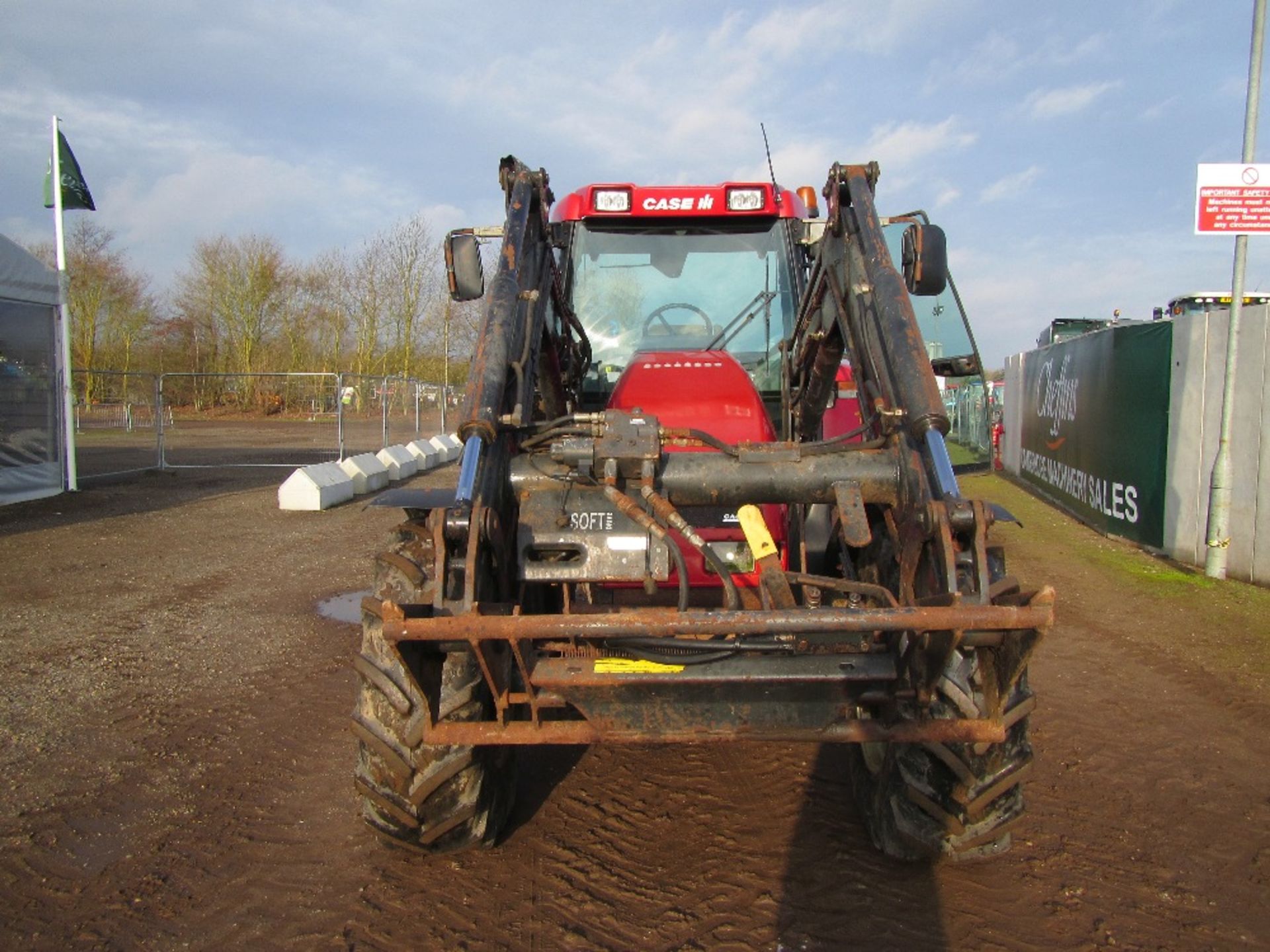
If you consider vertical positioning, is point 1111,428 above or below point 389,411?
above

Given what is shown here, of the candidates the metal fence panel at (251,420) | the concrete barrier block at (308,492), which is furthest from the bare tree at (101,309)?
the concrete barrier block at (308,492)

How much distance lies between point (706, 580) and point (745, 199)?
2.23m

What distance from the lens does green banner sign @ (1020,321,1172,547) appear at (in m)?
9.25

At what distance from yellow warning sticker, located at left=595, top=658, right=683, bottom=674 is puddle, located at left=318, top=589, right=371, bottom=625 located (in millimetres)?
4073

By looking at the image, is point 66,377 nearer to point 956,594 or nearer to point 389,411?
point 389,411

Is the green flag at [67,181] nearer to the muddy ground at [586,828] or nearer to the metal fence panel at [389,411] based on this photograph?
the metal fence panel at [389,411]

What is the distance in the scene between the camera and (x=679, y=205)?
199 inches

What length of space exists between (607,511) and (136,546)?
803 cm

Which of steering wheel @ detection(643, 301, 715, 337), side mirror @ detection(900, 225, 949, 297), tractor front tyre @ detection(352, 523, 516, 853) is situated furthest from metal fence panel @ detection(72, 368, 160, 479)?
side mirror @ detection(900, 225, 949, 297)

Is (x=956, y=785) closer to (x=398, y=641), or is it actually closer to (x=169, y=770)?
(x=398, y=641)

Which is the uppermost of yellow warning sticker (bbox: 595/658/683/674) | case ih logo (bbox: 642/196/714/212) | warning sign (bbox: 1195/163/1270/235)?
warning sign (bbox: 1195/163/1270/235)

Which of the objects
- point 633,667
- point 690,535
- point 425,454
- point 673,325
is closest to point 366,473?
point 425,454

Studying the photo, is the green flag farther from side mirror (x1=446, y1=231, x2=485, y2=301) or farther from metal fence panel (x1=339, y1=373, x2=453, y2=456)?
side mirror (x1=446, y1=231, x2=485, y2=301)

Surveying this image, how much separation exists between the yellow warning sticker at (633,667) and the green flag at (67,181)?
14976mm
